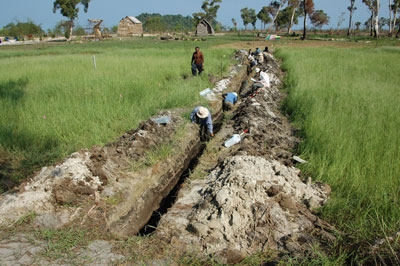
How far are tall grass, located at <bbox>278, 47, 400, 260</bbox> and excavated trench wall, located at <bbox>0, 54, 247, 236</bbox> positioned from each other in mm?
2170

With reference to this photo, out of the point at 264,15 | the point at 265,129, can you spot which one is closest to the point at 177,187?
the point at 265,129

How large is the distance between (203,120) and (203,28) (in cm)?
4066

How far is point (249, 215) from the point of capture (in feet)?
8.68

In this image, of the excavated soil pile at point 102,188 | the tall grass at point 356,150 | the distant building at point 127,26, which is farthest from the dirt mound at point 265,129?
the distant building at point 127,26

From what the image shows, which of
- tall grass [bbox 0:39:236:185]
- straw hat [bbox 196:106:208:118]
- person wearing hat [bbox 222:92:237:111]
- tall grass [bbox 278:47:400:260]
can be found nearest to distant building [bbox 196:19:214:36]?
tall grass [bbox 0:39:236:185]

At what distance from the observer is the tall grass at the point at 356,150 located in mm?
2482

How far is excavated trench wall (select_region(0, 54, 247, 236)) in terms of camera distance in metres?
2.69

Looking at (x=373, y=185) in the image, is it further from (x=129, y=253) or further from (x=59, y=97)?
(x=59, y=97)

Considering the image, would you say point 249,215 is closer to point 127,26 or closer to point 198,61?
point 198,61

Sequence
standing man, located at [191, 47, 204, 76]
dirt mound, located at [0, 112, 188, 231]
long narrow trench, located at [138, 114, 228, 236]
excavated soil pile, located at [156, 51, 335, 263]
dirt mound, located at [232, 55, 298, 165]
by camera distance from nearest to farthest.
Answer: excavated soil pile, located at [156, 51, 335, 263] → dirt mound, located at [0, 112, 188, 231] → long narrow trench, located at [138, 114, 228, 236] → dirt mound, located at [232, 55, 298, 165] → standing man, located at [191, 47, 204, 76]

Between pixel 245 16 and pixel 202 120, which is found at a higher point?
pixel 245 16

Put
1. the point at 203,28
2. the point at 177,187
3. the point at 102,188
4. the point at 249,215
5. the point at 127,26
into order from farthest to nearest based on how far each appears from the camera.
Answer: the point at 203,28
the point at 127,26
the point at 177,187
the point at 102,188
the point at 249,215

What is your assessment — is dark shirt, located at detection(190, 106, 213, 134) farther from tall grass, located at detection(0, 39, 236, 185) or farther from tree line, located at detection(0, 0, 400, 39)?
tree line, located at detection(0, 0, 400, 39)

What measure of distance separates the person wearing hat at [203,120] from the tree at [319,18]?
180ft
